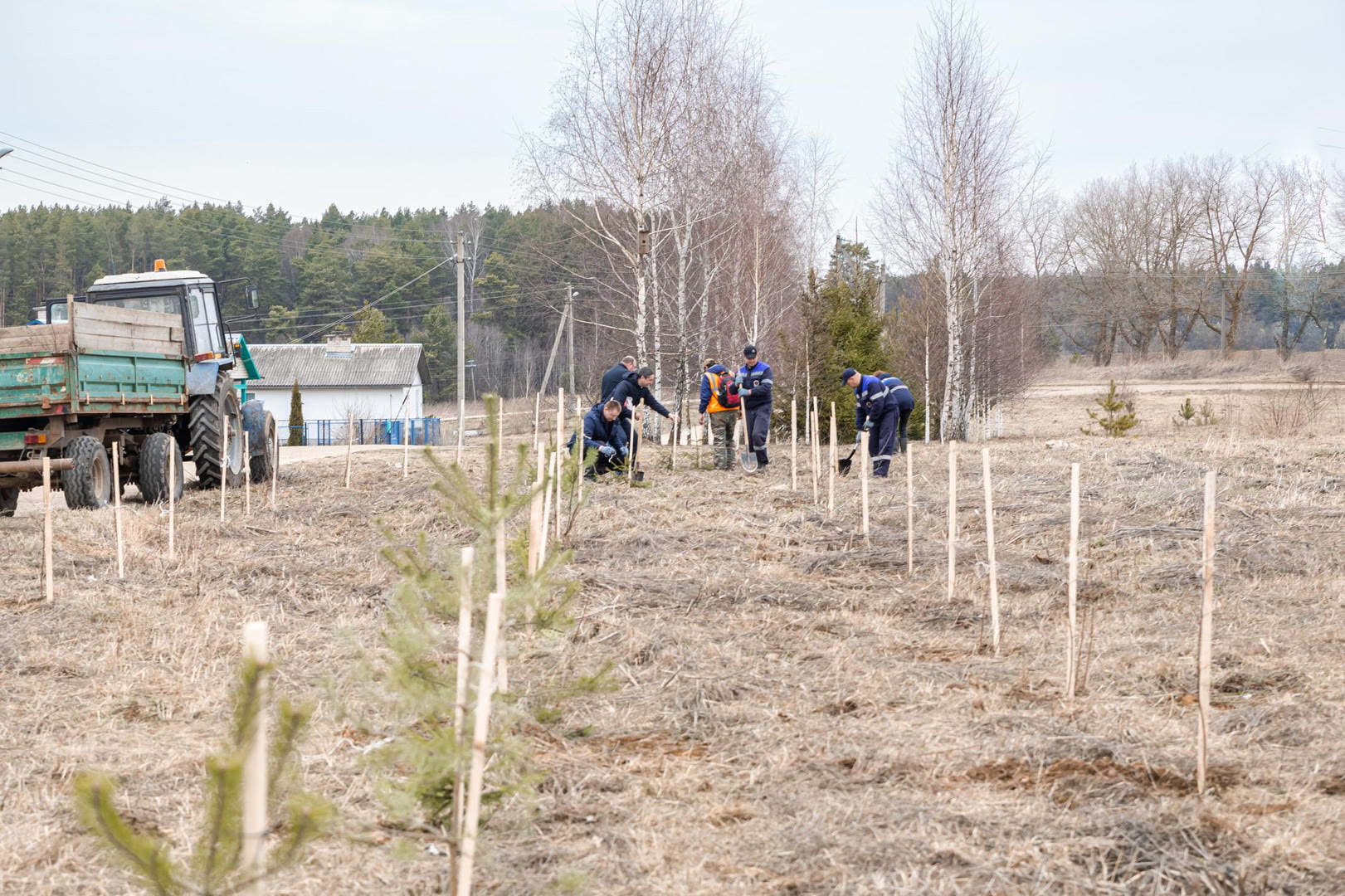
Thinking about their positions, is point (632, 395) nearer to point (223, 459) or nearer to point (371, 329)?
point (223, 459)

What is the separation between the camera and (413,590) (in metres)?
3.15

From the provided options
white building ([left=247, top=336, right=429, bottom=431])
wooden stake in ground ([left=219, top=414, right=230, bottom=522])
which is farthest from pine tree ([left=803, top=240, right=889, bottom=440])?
white building ([left=247, top=336, right=429, bottom=431])

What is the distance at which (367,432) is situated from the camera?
1512 inches

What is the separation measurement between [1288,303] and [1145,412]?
17.5 meters

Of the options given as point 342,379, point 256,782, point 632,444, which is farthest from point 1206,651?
A: point 342,379

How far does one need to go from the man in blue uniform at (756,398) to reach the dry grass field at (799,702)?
3.42 metres

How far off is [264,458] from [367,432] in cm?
2509

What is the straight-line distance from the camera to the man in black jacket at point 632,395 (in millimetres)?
11352

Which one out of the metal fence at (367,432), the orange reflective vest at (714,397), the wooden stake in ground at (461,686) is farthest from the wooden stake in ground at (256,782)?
the metal fence at (367,432)

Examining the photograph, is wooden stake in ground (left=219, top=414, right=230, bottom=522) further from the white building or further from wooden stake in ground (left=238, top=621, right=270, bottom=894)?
the white building

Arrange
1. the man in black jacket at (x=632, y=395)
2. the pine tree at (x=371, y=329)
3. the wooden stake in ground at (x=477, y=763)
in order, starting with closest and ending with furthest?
the wooden stake in ground at (x=477, y=763), the man in black jacket at (x=632, y=395), the pine tree at (x=371, y=329)

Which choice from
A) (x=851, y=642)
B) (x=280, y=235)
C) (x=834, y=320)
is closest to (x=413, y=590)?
(x=851, y=642)

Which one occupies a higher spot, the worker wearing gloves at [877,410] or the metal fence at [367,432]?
the worker wearing gloves at [877,410]

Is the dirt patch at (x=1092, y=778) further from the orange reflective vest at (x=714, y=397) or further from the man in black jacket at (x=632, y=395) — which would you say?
the orange reflective vest at (x=714, y=397)
